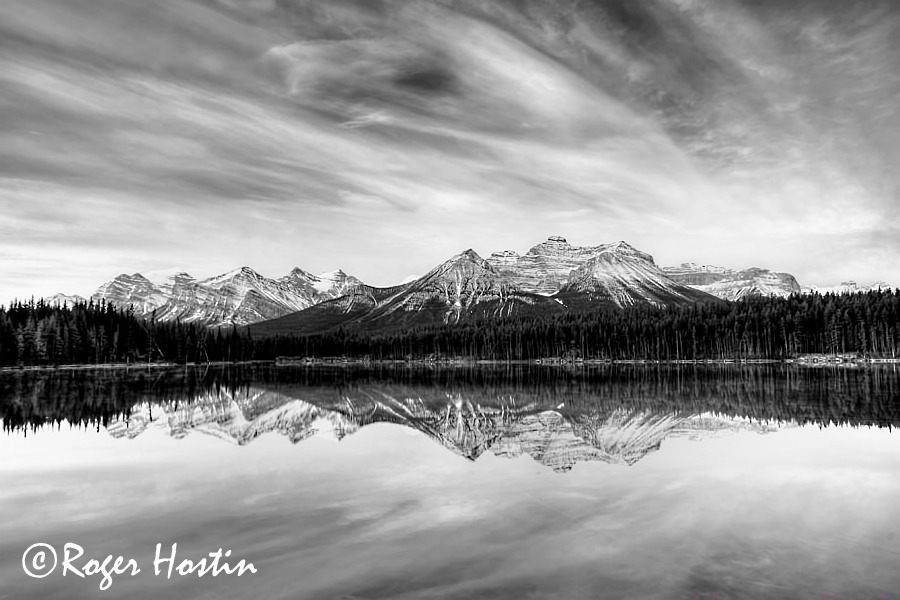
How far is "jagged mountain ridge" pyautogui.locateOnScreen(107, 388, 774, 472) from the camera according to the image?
93.9ft

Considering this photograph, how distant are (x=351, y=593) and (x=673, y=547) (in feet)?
24.2

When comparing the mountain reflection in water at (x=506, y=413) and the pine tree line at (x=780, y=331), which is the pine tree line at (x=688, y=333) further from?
the mountain reflection in water at (x=506, y=413)

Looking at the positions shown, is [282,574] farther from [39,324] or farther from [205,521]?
[39,324]

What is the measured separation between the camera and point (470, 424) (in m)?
39.1

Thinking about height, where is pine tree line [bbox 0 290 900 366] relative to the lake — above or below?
above

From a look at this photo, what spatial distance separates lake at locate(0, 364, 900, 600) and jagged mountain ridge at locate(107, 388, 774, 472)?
318 mm

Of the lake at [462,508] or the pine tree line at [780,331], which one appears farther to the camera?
the pine tree line at [780,331]

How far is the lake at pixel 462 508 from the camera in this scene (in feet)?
40.0

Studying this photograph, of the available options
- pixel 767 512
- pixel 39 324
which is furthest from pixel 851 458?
pixel 39 324
